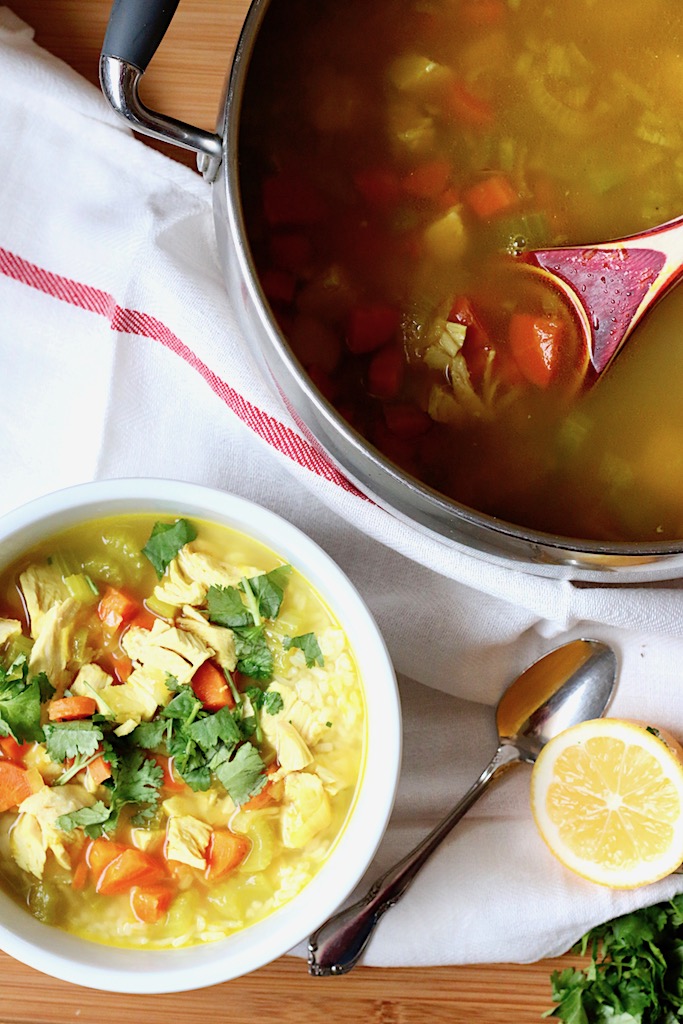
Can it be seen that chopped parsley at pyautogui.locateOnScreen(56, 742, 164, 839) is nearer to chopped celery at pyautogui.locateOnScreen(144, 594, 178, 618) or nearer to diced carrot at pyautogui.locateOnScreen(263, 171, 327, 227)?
chopped celery at pyautogui.locateOnScreen(144, 594, 178, 618)

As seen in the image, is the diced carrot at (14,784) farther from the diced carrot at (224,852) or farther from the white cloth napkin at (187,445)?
the white cloth napkin at (187,445)

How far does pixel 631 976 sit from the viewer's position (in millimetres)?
1900

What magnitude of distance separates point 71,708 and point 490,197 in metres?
0.92

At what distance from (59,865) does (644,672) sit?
3.16ft

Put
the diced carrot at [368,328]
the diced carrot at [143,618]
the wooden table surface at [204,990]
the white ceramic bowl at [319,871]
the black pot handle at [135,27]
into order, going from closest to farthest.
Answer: the black pot handle at [135,27], the diced carrot at [368,328], the white ceramic bowl at [319,871], the diced carrot at [143,618], the wooden table surface at [204,990]

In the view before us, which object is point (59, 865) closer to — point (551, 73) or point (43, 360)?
point (43, 360)

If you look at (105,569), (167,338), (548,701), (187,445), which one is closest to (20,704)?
(105,569)

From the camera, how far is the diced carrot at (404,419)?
58.5 inches

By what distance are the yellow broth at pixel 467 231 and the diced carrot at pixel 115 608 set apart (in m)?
0.47

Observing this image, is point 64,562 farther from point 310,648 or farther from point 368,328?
point 368,328

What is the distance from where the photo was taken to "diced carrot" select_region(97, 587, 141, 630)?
1705 mm

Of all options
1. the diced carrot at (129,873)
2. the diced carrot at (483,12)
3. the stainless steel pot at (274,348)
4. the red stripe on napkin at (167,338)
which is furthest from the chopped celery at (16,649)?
the diced carrot at (483,12)

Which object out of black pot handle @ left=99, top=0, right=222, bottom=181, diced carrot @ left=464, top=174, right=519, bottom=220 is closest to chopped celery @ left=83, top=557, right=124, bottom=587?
black pot handle @ left=99, top=0, right=222, bottom=181

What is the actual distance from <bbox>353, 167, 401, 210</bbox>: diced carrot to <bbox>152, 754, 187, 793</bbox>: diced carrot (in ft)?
2.79
